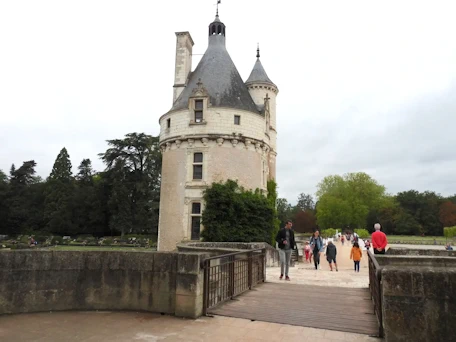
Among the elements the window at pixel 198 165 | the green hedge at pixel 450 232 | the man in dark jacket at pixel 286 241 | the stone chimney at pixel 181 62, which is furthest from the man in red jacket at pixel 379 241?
the green hedge at pixel 450 232

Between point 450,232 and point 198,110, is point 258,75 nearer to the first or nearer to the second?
point 198,110

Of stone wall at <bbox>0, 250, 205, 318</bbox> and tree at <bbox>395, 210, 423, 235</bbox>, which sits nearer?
stone wall at <bbox>0, 250, 205, 318</bbox>

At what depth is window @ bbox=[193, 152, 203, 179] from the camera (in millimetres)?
23625

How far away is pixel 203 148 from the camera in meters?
23.5

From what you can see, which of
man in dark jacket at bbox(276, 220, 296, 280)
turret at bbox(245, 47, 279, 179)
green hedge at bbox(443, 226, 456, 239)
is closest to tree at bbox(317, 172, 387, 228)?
green hedge at bbox(443, 226, 456, 239)

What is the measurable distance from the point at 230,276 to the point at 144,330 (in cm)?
274

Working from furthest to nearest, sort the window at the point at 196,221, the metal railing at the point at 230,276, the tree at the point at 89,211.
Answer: the tree at the point at 89,211 → the window at the point at 196,221 → the metal railing at the point at 230,276

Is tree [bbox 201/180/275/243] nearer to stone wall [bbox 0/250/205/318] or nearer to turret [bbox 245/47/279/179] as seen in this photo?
turret [bbox 245/47/279/179]

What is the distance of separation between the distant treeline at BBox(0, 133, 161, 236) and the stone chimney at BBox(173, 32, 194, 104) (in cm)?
2960

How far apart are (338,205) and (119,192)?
48523 millimetres

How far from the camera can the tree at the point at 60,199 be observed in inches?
2324

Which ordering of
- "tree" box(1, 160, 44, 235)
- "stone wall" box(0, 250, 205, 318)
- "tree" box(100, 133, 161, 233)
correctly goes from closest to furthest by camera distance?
"stone wall" box(0, 250, 205, 318)
"tree" box(100, 133, 161, 233)
"tree" box(1, 160, 44, 235)

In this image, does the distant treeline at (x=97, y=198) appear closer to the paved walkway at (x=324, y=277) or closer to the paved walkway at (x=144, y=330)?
the paved walkway at (x=324, y=277)

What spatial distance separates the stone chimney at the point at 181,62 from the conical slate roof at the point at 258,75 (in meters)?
6.38
